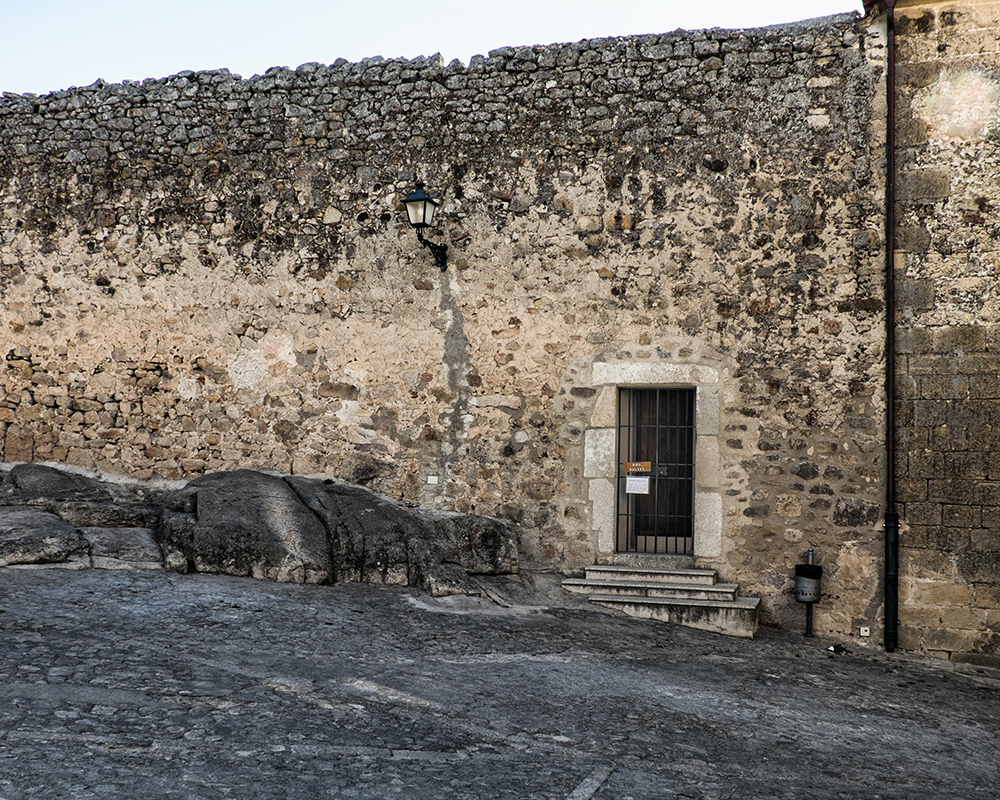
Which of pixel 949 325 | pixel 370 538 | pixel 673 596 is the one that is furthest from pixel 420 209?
pixel 949 325

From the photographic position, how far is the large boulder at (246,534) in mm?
5887

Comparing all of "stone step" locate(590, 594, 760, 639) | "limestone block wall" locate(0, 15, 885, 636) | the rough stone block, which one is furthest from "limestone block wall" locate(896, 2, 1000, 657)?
"stone step" locate(590, 594, 760, 639)

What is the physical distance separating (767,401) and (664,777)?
3.39 meters

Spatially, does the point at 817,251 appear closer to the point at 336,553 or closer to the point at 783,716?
the point at 783,716

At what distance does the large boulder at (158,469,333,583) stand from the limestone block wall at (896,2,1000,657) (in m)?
4.24

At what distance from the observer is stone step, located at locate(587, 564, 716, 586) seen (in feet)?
20.3

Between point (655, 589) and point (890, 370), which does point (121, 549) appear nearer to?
point (655, 589)

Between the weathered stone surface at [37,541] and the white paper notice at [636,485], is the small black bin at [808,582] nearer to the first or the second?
the white paper notice at [636,485]

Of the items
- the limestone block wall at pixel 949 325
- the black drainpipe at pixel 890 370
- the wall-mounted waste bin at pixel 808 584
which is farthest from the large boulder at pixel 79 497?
the limestone block wall at pixel 949 325

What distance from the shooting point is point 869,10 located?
602 cm

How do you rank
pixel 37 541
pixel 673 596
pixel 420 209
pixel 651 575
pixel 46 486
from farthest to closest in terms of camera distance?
1. pixel 46 486
2. pixel 420 209
3. pixel 651 575
4. pixel 673 596
5. pixel 37 541

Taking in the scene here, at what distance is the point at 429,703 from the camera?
406cm

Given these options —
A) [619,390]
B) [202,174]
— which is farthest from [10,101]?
[619,390]

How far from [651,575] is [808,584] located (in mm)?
1104
